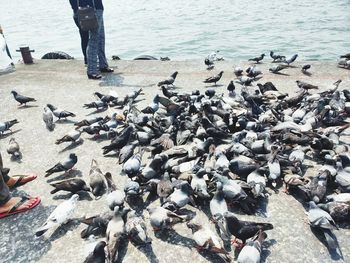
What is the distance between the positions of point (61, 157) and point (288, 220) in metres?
4.44

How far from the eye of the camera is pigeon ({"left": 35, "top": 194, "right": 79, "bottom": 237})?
433 cm

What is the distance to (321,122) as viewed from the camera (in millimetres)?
7098

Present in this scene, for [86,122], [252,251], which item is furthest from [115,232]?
[86,122]

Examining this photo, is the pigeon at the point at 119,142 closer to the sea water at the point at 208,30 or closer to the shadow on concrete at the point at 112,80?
the shadow on concrete at the point at 112,80

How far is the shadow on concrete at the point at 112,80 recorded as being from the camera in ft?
36.1

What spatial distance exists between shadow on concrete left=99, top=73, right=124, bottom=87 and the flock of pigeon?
91.9 inches

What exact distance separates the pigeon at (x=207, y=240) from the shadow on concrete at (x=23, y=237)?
1926 millimetres

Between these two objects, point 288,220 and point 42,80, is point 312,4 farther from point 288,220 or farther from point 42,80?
point 288,220

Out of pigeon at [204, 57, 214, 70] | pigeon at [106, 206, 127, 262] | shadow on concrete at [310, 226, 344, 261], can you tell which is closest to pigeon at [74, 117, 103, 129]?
pigeon at [106, 206, 127, 262]

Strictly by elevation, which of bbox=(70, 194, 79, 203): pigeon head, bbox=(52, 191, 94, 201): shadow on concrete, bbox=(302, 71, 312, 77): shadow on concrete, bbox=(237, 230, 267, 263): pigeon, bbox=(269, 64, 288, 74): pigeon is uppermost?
bbox=(237, 230, 267, 263): pigeon

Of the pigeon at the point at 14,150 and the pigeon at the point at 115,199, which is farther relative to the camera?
the pigeon at the point at 14,150

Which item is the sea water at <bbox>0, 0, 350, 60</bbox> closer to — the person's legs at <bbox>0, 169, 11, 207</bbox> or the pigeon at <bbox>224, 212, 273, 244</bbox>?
the pigeon at <bbox>224, 212, 273, 244</bbox>

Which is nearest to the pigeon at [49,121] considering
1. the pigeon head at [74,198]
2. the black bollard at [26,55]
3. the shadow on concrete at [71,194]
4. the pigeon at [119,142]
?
the pigeon at [119,142]

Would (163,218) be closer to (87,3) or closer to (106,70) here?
(87,3)
